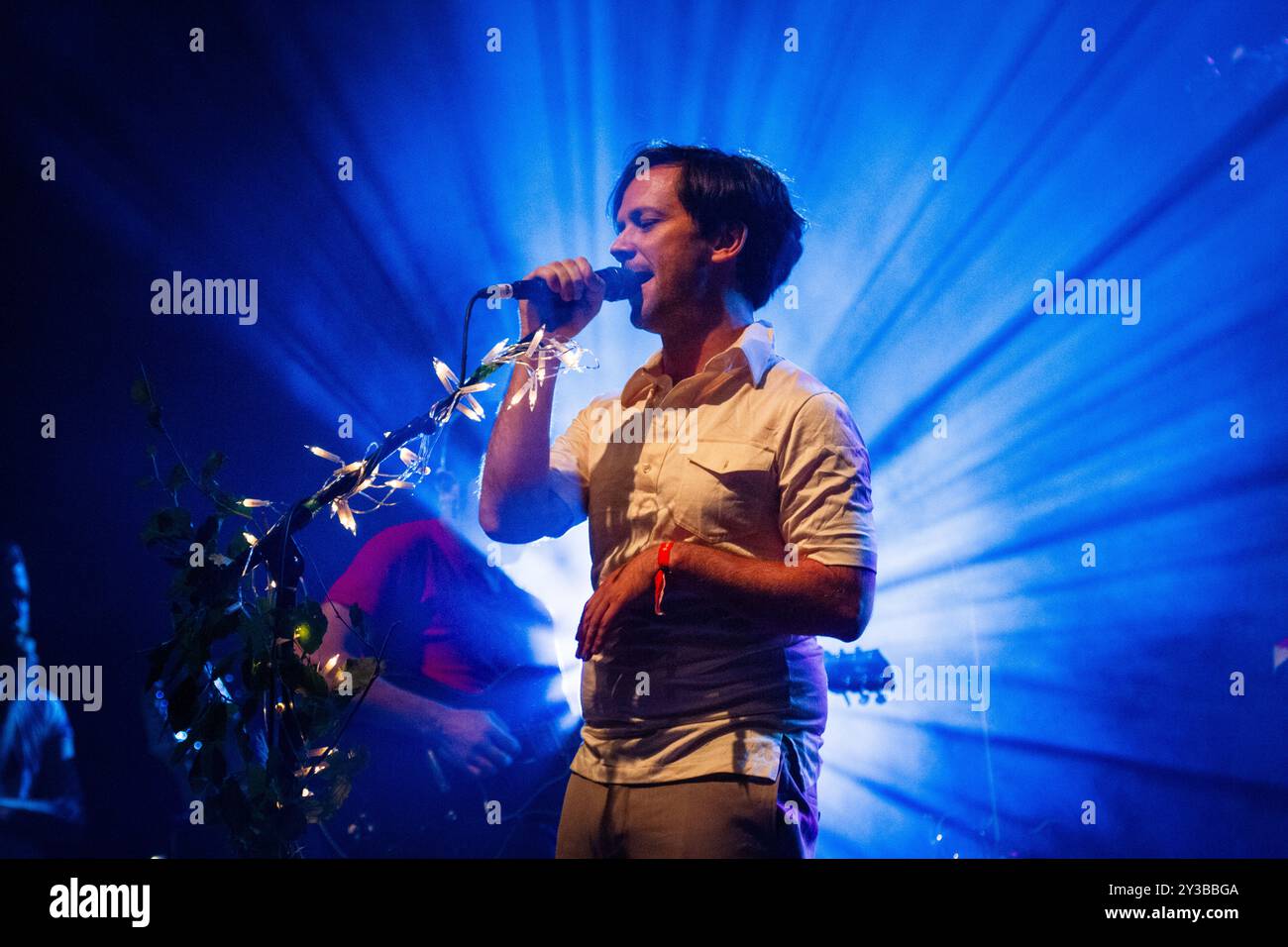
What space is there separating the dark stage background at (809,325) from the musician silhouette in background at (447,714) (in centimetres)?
10

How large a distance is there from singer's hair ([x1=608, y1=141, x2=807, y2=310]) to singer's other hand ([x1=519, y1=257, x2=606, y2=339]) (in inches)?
10.3

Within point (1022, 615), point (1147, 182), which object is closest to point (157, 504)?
point (1022, 615)

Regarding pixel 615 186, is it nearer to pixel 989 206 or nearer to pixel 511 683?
pixel 989 206

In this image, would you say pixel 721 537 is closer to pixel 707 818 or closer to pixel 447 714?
pixel 707 818

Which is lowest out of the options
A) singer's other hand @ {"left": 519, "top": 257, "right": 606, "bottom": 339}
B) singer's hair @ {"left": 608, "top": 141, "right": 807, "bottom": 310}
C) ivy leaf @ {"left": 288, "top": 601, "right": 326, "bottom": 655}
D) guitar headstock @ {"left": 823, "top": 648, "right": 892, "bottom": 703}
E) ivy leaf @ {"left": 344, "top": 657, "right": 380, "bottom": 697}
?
guitar headstock @ {"left": 823, "top": 648, "right": 892, "bottom": 703}

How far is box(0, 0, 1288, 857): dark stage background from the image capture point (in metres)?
2.37

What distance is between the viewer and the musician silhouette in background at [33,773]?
232 centimetres

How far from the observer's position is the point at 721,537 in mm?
1915

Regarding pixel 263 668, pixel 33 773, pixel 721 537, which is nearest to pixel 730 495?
pixel 721 537

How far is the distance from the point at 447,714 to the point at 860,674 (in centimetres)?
95

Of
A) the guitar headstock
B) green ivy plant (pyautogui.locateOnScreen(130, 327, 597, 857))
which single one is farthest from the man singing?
the guitar headstock

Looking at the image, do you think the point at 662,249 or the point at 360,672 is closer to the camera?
the point at 360,672

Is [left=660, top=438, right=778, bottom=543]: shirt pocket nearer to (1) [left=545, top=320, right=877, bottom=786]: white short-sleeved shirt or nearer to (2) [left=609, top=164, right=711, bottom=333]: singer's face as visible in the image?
(1) [left=545, top=320, right=877, bottom=786]: white short-sleeved shirt
